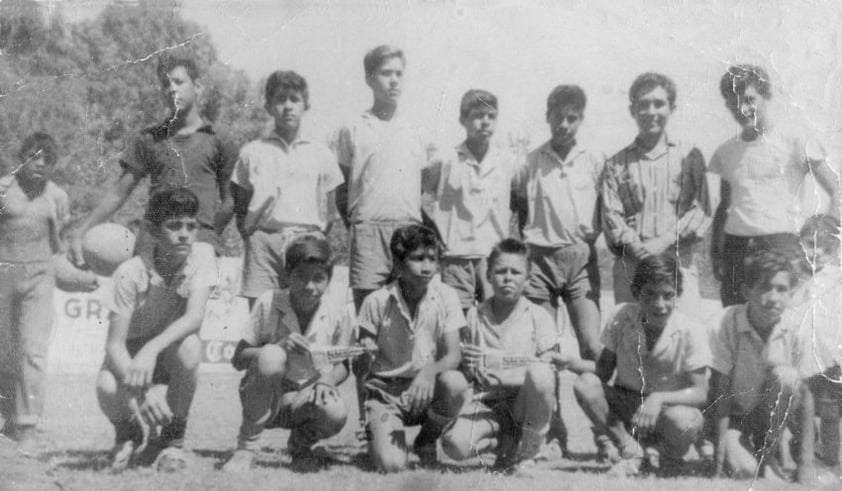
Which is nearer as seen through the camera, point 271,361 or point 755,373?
point 271,361

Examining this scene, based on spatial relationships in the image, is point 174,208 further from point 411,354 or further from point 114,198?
point 411,354

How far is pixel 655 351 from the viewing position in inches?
157

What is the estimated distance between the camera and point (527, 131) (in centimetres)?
400

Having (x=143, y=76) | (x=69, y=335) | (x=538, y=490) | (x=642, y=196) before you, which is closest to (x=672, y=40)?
(x=642, y=196)

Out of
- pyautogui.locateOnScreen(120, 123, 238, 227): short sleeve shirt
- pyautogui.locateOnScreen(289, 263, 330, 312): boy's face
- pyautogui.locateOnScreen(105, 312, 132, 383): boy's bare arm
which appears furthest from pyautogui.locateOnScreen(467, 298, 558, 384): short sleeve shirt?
pyautogui.locateOnScreen(105, 312, 132, 383): boy's bare arm

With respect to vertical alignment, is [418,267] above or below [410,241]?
below

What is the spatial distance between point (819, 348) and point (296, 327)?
2.26m

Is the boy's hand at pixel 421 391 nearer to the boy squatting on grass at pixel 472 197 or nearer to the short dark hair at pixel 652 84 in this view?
the boy squatting on grass at pixel 472 197

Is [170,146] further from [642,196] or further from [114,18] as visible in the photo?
[642,196]

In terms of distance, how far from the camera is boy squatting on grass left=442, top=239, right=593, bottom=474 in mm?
3922

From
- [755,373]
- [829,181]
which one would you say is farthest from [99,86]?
[829,181]

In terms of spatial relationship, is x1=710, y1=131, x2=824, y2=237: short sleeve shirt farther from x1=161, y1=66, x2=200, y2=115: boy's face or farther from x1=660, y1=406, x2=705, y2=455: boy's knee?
x1=161, y1=66, x2=200, y2=115: boy's face

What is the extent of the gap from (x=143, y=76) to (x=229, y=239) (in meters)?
0.79

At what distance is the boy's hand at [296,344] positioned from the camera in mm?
3928
